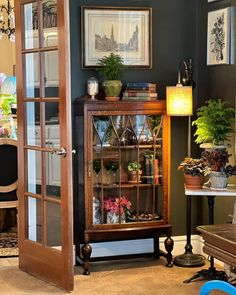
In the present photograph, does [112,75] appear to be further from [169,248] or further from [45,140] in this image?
[169,248]

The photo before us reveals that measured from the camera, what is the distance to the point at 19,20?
14.4 feet

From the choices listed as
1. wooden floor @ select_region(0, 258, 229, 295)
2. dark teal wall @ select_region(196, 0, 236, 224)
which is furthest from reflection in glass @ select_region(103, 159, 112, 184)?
dark teal wall @ select_region(196, 0, 236, 224)

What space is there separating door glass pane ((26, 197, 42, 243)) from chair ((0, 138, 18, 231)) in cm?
75

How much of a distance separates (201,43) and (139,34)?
54 cm

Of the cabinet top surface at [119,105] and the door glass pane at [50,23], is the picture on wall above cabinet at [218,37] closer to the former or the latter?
the cabinet top surface at [119,105]

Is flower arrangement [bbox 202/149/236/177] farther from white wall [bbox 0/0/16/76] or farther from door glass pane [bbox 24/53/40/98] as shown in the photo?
white wall [bbox 0/0/16/76]

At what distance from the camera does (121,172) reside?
179 inches

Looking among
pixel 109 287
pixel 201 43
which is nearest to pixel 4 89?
pixel 201 43

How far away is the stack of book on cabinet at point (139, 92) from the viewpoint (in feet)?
15.0

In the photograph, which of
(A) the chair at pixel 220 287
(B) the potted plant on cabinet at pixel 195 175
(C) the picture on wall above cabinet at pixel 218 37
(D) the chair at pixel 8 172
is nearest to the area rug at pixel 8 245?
(D) the chair at pixel 8 172

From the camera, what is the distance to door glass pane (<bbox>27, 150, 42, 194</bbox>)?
4.36 meters

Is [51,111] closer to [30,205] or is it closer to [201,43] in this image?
[30,205]

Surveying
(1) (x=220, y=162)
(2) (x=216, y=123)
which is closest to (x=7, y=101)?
(2) (x=216, y=123)

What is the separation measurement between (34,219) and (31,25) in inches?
59.5
